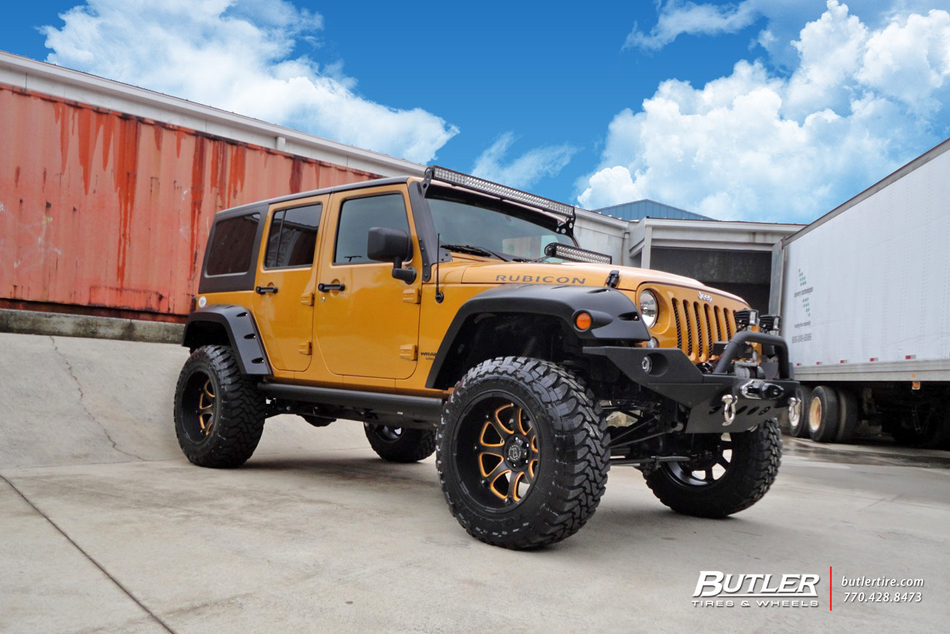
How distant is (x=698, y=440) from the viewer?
4.70 metres

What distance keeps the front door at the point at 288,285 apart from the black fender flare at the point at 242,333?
60 millimetres

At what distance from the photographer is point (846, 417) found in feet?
41.6

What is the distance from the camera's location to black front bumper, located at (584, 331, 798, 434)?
11.4 ft

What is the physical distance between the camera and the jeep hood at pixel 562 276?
12.6ft

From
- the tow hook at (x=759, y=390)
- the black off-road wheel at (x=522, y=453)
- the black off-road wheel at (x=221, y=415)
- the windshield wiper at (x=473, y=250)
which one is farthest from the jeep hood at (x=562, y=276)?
the black off-road wheel at (x=221, y=415)

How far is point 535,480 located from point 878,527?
2767 mm

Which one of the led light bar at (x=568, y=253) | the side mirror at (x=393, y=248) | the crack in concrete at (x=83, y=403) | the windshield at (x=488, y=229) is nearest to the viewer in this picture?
the side mirror at (x=393, y=248)

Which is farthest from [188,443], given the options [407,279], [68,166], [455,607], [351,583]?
[68,166]

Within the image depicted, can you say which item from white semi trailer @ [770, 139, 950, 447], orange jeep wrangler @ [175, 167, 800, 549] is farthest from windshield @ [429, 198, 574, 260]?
white semi trailer @ [770, 139, 950, 447]

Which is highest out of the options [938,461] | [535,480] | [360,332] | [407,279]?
[407,279]

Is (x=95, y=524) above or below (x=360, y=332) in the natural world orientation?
below

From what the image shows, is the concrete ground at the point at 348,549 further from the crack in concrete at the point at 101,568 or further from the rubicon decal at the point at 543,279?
the rubicon decal at the point at 543,279

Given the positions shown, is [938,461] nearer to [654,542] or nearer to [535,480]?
[654,542]

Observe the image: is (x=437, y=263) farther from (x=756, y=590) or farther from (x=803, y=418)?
(x=803, y=418)
